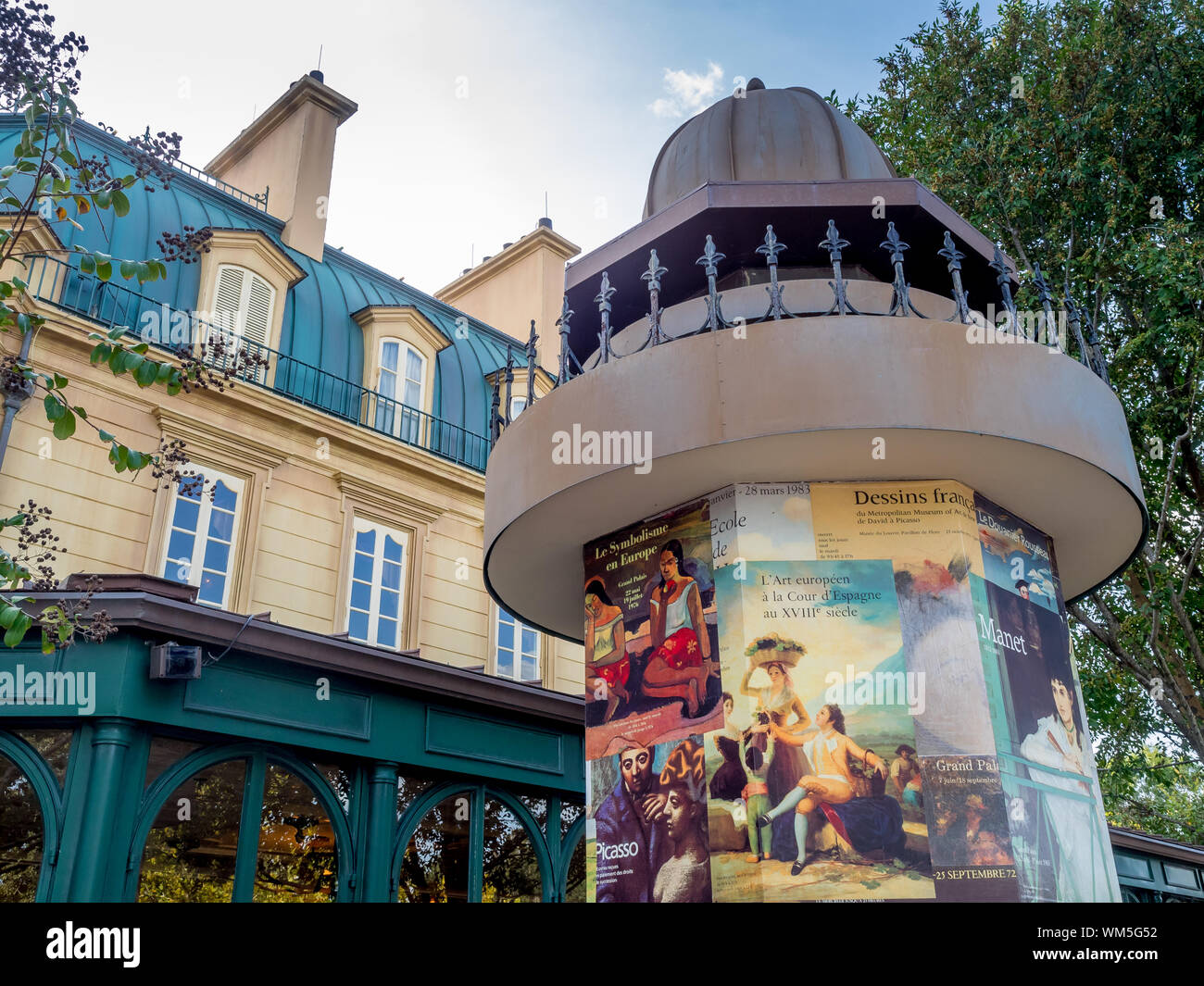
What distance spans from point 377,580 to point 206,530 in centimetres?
246

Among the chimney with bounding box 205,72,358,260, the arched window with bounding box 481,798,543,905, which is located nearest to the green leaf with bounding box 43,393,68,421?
the arched window with bounding box 481,798,543,905

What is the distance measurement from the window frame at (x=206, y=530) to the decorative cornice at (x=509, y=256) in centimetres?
873

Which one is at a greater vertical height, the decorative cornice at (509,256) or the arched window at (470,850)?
the decorative cornice at (509,256)

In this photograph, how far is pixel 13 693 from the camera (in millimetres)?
8117

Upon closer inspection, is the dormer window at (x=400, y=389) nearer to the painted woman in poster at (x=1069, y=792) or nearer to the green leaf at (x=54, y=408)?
the green leaf at (x=54, y=408)

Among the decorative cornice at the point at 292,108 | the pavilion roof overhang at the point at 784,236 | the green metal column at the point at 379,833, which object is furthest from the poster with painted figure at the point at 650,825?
the decorative cornice at the point at 292,108

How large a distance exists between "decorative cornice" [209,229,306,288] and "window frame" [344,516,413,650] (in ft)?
12.0

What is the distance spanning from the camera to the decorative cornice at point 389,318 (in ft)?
50.2

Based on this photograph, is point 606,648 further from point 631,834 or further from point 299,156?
point 299,156

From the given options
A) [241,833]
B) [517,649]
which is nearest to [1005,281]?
[241,833]

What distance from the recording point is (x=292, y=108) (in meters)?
16.7

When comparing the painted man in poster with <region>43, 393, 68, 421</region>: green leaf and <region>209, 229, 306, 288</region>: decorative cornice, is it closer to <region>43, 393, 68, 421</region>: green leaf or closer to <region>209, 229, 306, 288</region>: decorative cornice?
<region>43, 393, 68, 421</region>: green leaf

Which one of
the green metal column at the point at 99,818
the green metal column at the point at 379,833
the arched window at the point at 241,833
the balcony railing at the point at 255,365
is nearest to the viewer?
the green metal column at the point at 99,818
